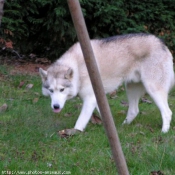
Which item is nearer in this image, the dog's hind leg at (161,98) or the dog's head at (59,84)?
the dog's head at (59,84)

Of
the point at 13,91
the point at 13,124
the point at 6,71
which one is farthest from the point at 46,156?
the point at 6,71

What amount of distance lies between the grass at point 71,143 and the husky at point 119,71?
1.23ft

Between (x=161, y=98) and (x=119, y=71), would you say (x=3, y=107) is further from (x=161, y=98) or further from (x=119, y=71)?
(x=161, y=98)

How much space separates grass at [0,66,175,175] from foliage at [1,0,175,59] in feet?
10.6

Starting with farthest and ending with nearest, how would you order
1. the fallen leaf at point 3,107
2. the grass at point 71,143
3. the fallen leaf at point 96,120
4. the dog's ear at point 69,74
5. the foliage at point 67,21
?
the foliage at point 67,21 → the fallen leaf at point 3,107 → the fallen leaf at point 96,120 → the dog's ear at point 69,74 → the grass at point 71,143

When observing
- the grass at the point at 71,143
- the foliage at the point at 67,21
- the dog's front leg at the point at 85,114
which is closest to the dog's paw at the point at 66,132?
the grass at the point at 71,143

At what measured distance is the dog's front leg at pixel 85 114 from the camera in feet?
18.9

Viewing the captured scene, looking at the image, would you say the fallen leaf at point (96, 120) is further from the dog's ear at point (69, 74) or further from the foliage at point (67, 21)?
the foliage at point (67, 21)

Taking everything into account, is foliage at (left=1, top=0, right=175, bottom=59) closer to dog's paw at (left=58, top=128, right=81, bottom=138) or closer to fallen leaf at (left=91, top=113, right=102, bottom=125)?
fallen leaf at (left=91, top=113, right=102, bottom=125)

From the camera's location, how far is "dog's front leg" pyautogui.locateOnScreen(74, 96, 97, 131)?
5762mm

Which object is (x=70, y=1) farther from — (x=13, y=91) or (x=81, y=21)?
(x=13, y=91)

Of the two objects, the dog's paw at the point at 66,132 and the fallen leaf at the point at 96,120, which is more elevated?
the dog's paw at the point at 66,132

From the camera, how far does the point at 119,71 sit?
6.36m

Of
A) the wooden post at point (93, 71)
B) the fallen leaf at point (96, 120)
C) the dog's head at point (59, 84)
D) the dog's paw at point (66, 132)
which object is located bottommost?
the fallen leaf at point (96, 120)
